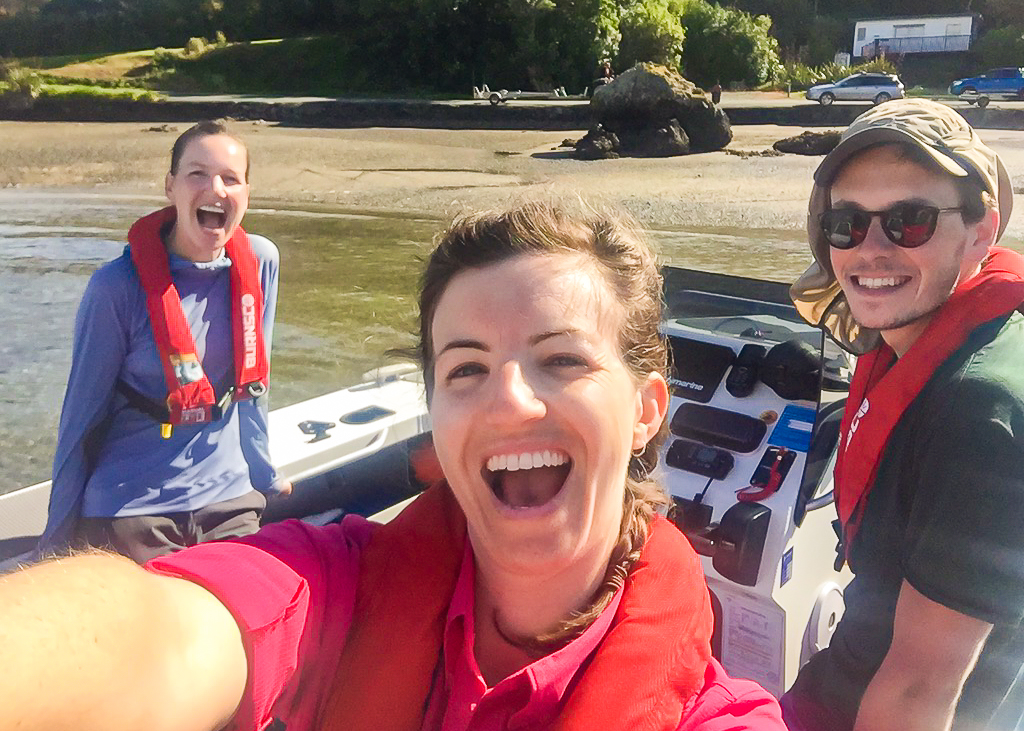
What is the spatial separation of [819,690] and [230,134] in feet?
7.58

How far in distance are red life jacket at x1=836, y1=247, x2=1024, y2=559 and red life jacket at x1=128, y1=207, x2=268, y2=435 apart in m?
1.78

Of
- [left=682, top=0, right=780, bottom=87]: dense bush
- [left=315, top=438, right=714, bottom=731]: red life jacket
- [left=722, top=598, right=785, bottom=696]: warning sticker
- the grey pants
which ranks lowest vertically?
[left=722, top=598, right=785, bottom=696]: warning sticker

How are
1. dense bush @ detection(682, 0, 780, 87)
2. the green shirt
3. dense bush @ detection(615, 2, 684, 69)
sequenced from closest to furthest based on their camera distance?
1. the green shirt
2. dense bush @ detection(615, 2, 684, 69)
3. dense bush @ detection(682, 0, 780, 87)

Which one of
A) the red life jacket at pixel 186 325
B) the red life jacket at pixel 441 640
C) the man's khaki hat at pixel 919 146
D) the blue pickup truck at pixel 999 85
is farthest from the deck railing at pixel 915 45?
the red life jacket at pixel 441 640

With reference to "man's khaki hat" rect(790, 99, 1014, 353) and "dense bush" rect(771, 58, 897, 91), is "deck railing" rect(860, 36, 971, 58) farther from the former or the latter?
"man's khaki hat" rect(790, 99, 1014, 353)

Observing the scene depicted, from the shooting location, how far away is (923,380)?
1.58m

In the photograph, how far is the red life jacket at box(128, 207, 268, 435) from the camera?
2535 mm

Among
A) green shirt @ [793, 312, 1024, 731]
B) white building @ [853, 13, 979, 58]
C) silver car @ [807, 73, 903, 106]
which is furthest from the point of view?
white building @ [853, 13, 979, 58]

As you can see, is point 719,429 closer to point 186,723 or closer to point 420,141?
point 186,723

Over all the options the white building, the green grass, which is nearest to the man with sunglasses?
the green grass

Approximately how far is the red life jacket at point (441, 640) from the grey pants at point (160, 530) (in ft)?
4.66

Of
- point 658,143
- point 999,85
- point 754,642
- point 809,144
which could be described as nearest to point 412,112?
point 658,143

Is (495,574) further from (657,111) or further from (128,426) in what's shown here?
(657,111)

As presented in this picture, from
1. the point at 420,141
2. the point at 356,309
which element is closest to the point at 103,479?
the point at 356,309
